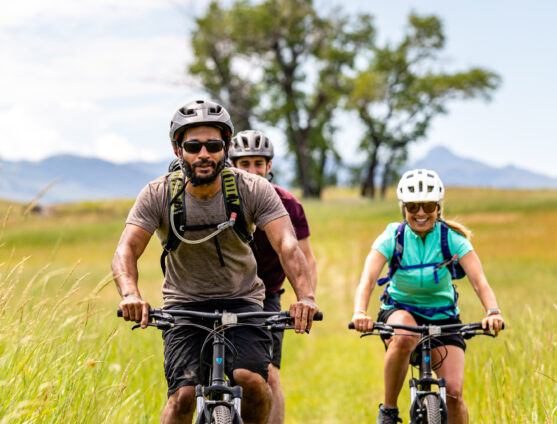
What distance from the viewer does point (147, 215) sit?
4590 millimetres

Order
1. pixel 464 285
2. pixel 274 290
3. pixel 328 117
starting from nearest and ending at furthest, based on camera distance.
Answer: pixel 274 290
pixel 464 285
pixel 328 117

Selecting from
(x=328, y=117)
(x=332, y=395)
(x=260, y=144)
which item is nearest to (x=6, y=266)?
(x=260, y=144)

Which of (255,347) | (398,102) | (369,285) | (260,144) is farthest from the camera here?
(398,102)

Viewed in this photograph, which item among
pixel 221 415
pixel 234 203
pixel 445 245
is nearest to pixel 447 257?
pixel 445 245

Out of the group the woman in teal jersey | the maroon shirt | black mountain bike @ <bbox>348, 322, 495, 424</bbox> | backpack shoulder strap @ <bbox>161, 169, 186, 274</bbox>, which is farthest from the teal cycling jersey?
backpack shoulder strap @ <bbox>161, 169, 186, 274</bbox>

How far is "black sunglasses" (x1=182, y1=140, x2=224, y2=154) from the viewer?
462 cm

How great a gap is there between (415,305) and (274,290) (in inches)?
50.3

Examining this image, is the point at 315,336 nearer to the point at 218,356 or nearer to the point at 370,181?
the point at 218,356

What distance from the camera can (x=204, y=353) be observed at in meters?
4.50

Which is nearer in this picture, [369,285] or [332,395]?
[369,285]

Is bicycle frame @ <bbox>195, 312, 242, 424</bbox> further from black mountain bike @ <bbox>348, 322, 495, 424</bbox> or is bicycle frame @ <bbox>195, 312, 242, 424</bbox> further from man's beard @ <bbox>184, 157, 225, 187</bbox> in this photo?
black mountain bike @ <bbox>348, 322, 495, 424</bbox>

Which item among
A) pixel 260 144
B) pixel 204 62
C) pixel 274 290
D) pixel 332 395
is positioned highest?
pixel 204 62

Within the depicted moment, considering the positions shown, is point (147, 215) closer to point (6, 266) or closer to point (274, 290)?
point (6, 266)

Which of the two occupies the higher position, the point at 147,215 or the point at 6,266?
the point at 147,215
